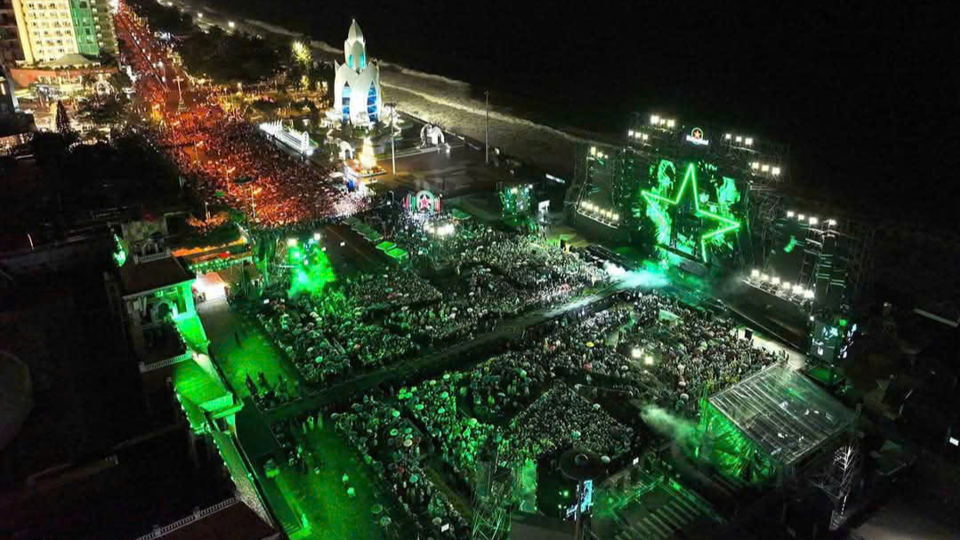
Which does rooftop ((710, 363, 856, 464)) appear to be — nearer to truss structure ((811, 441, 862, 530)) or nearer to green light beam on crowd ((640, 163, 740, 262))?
truss structure ((811, 441, 862, 530))

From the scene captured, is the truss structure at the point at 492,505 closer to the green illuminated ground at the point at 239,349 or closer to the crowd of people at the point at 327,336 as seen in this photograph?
the crowd of people at the point at 327,336

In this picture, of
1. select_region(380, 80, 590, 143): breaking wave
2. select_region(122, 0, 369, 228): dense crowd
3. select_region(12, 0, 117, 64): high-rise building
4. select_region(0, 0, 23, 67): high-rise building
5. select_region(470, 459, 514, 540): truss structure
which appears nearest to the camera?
select_region(470, 459, 514, 540): truss structure

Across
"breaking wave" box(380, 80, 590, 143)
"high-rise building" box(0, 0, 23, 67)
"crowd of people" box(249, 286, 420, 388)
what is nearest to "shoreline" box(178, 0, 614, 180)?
"breaking wave" box(380, 80, 590, 143)

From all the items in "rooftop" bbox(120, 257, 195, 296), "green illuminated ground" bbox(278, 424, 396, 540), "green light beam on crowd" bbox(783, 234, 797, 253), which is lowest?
"green illuminated ground" bbox(278, 424, 396, 540)

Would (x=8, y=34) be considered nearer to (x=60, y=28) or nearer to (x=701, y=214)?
(x=60, y=28)

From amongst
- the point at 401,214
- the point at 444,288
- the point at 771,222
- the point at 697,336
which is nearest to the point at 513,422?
the point at 697,336

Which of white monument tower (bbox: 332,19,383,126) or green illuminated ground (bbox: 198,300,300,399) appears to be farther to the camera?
white monument tower (bbox: 332,19,383,126)
